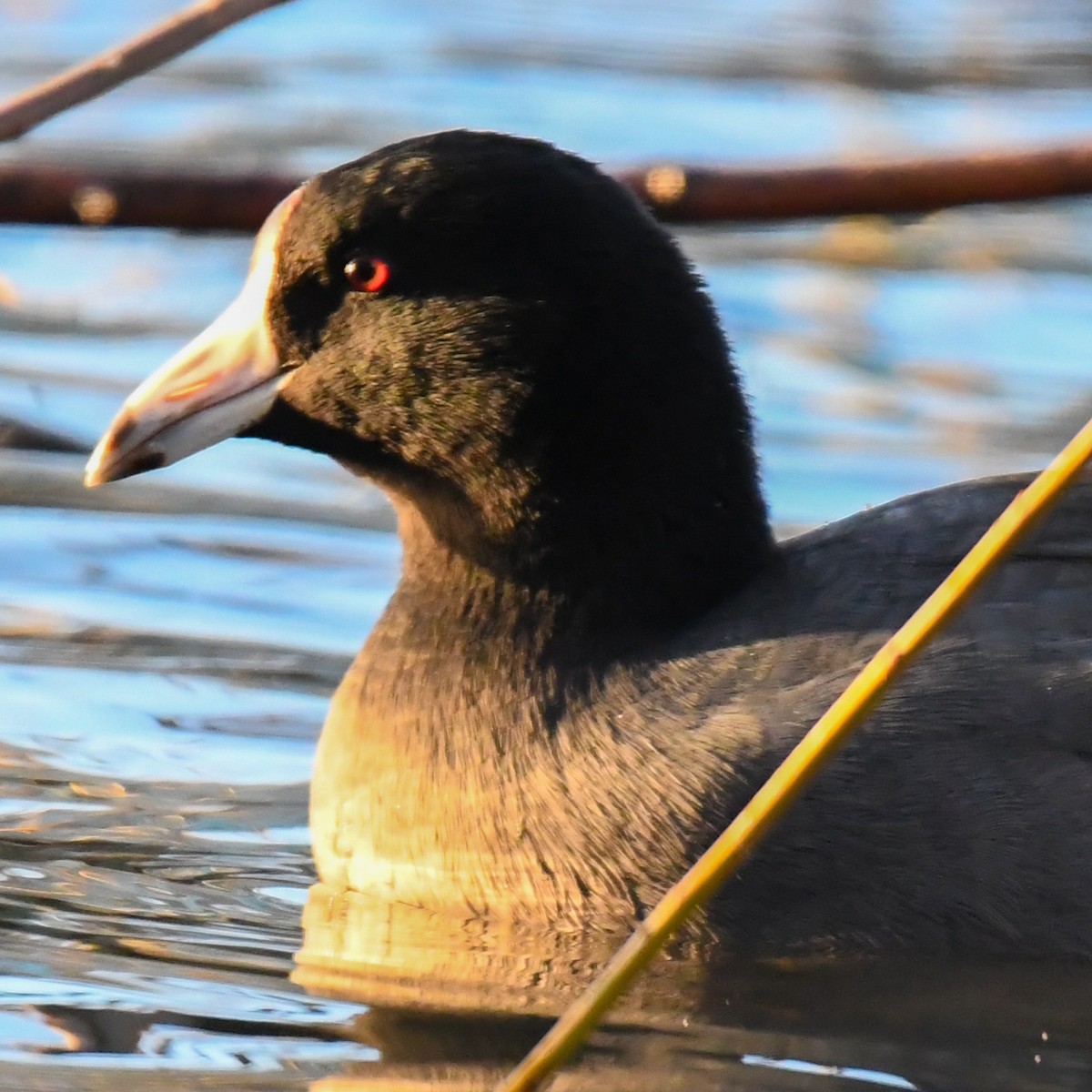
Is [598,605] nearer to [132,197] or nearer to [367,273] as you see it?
[367,273]

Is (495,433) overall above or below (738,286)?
below

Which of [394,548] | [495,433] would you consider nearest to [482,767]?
[495,433]

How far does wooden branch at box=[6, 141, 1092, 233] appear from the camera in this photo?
4.67m

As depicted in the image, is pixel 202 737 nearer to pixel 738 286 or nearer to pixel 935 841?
pixel 935 841

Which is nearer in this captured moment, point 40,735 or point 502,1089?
point 502,1089

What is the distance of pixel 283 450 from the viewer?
763 cm

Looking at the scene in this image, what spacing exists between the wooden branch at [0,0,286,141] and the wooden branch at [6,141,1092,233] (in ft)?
1.81

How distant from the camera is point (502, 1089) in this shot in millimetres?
3270

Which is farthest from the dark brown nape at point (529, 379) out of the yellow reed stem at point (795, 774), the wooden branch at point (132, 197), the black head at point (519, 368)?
the yellow reed stem at point (795, 774)

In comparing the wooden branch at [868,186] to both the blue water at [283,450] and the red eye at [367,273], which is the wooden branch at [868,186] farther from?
the red eye at [367,273]

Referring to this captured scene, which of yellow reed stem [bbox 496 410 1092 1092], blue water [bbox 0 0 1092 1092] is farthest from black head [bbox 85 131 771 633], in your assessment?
yellow reed stem [bbox 496 410 1092 1092]

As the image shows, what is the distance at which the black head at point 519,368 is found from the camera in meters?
4.70

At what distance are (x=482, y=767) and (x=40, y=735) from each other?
50.9 inches

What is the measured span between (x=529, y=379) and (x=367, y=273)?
33 cm
